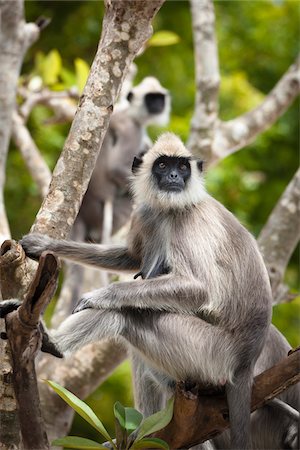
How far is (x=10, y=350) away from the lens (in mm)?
3008

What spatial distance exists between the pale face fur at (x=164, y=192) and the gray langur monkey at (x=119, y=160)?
3948 mm

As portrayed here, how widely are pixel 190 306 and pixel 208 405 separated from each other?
0.44 meters

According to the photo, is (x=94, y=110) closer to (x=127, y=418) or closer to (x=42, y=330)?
(x=42, y=330)

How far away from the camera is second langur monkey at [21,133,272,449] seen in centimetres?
373

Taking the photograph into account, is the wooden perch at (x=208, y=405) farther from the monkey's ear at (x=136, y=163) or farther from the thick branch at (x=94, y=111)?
the monkey's ear at (x=136, y=163)

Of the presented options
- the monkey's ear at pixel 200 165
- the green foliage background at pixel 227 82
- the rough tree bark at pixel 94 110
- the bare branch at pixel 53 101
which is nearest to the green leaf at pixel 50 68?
the bare branch at pixel 53 101

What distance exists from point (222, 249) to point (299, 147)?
23.7 ft

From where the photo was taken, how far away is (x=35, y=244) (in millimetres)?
3643

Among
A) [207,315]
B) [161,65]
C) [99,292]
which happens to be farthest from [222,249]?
[161,65]

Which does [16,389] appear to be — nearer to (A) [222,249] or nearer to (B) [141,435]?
(B) [141,435]

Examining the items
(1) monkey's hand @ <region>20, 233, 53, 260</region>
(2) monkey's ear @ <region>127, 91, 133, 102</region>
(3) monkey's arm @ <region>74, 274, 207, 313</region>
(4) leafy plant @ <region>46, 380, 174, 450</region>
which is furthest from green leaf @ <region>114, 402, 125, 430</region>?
(2) monkey's ear @ <region>127, 91, 133, 102</region>

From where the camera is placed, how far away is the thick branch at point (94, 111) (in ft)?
11.6

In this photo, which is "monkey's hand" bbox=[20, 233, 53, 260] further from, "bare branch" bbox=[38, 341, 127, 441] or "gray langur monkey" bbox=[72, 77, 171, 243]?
"gray langur monkey" bbox=[72, 77, 171, 243]

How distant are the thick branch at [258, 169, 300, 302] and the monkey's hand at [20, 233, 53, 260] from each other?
2.19m
